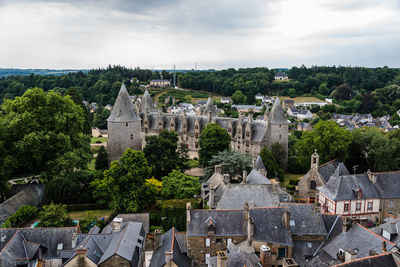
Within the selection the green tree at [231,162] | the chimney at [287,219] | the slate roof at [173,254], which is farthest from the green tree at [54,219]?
the chimney at [287,219]

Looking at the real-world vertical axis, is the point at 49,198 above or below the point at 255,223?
below

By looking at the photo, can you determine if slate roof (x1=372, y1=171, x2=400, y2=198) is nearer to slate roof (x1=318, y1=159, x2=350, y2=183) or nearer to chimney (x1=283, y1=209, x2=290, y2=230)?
slate roof (x1=318, y1=159, x2=350, y2=183)

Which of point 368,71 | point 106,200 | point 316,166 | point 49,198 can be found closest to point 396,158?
point 316,166

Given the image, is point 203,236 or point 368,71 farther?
point 368,71

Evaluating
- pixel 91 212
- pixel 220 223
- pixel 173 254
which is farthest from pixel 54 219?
pixel 220 223

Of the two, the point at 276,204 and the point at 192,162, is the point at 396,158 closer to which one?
the point at 276,204

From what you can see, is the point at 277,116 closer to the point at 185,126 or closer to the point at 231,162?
the point at 231,162

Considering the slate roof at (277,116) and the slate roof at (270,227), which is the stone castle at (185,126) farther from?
the slate roof at (270,227)
